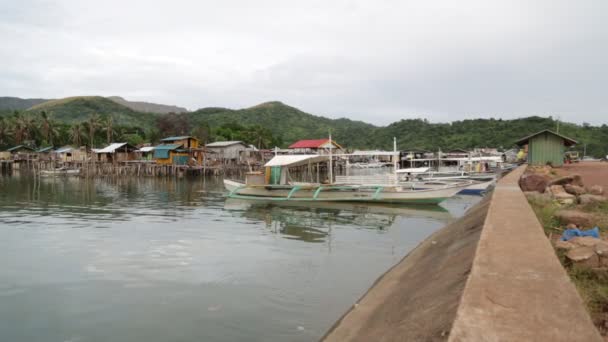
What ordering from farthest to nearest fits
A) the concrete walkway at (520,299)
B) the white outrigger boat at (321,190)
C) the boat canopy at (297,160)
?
the boat canopy at (297,160) → the white outrigger boat at (321,190) → the concrete walkway at (520,299)

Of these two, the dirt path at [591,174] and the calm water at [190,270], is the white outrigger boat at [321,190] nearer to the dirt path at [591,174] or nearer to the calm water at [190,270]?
the calm water at [190,270]

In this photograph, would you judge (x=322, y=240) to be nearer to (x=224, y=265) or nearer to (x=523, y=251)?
(x=224, y=265)

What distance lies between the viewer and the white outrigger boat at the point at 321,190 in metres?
21.8

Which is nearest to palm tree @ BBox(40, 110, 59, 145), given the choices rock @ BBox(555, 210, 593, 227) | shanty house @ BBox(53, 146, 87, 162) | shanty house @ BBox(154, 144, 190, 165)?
shanty house @ BBox(53, 146, 87, 162)

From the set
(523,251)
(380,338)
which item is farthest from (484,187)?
(380,338)

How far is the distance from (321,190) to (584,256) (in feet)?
59.8

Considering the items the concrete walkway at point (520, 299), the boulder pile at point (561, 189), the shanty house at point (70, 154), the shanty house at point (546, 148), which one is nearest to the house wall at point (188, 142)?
the shanty house at point (70, 154)

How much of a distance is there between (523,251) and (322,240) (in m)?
9.03

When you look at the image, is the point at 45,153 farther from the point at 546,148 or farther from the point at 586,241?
the point at 586,241

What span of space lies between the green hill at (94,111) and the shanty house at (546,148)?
98022 mm

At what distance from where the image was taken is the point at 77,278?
9.45 meters

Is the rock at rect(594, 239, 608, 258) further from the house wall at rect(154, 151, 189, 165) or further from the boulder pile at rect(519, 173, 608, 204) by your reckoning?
the house wall at rect(154, 151, 189, 165)

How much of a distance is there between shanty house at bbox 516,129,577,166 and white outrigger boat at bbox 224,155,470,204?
33.6ft

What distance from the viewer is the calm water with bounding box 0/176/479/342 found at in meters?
6.91
